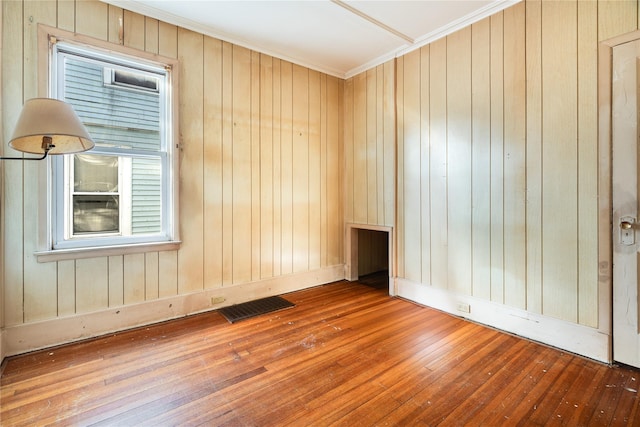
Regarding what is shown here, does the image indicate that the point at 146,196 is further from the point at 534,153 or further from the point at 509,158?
the point at 534,153

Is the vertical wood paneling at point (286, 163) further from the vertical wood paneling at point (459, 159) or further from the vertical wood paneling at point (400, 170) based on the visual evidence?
the vertical wood paneling at point (459, 159)

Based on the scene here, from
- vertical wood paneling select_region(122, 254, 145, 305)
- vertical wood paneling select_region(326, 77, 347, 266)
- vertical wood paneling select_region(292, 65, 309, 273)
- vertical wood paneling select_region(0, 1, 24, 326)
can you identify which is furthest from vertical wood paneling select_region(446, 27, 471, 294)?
vertical wood paneling select_region(0, 1, 24, 326)

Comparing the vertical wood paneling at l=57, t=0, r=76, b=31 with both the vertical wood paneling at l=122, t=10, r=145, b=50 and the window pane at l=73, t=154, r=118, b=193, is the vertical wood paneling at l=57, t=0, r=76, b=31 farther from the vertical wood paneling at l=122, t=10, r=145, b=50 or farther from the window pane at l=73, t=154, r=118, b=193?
A: the window pane at l=73, t=154, r=118, b=193

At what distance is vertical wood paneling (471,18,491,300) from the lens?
8.66ft

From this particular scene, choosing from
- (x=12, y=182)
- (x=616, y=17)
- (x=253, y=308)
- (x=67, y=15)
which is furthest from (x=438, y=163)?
(x=12, y=182)

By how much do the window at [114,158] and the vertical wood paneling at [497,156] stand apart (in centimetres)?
287

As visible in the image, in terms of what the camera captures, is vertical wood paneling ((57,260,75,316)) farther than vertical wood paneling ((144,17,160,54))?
No

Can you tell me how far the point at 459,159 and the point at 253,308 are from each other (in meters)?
2.50

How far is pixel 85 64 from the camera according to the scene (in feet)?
8.02

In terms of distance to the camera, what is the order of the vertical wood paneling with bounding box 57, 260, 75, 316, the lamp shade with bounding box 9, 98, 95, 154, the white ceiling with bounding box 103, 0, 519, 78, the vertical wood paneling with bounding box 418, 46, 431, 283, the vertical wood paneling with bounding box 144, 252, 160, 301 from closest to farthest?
1. the lamp shade with bounding box 9, 98, 95, 154
2. the vertical wood paneling with bounding box 57, 260, 75, 316
3. the white ceiling with bounding box 103, 0, 519, 78
4. the vertical wood paneling with bounding box 144, 252, 160, 301
5. the vertical wood paneling with bounding box 418, 46, 431, 283

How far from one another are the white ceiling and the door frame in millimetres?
910

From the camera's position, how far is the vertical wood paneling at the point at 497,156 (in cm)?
255

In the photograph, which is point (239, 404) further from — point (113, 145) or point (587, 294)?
point (587, 294)

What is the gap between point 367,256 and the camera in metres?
4.42
